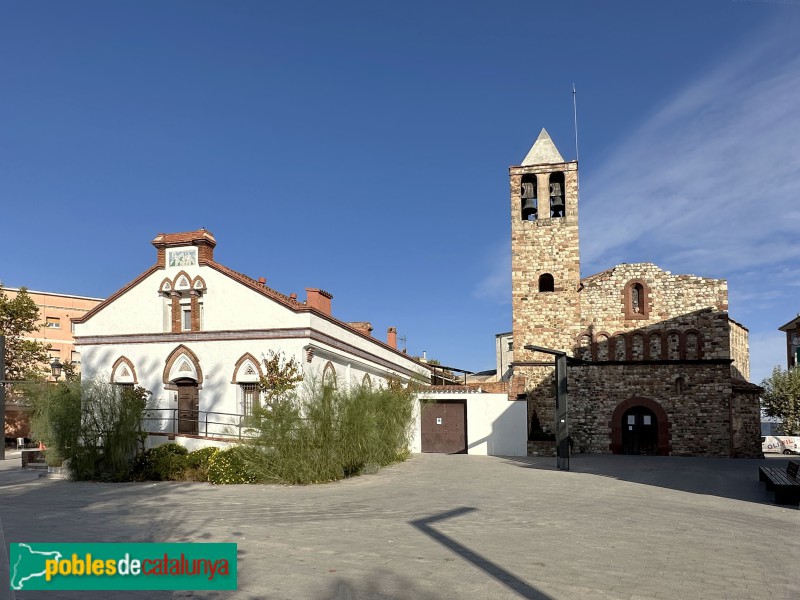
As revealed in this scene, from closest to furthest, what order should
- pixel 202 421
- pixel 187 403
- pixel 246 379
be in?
1. pixel 202 421
2. pixel 246 379
3. pixel 187 403

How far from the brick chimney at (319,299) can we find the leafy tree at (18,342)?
858 inches

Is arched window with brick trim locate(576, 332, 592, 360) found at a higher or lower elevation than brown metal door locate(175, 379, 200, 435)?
higher

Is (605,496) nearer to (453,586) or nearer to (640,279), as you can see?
(453,586)

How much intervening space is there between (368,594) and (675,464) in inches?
740

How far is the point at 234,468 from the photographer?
1714 centimetres

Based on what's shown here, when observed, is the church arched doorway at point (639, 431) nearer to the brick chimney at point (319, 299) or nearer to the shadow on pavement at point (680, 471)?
the shadow on pavement at point (680, 471)

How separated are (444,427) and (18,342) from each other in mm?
26095

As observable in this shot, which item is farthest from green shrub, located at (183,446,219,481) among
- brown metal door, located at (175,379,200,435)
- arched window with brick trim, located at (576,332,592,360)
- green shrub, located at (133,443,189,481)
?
arched window with brick trim, located at (576,332,592,360)

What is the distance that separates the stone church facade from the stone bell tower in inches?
1.8

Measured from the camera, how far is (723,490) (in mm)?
15180

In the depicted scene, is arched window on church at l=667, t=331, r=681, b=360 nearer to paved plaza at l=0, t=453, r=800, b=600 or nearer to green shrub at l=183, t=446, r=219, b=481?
paved plaza at l=0, t=453, r=800, b=600

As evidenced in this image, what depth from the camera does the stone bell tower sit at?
28125 mm

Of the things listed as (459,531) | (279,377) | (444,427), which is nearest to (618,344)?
(444,427)

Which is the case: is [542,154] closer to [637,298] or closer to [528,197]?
[528,197]
